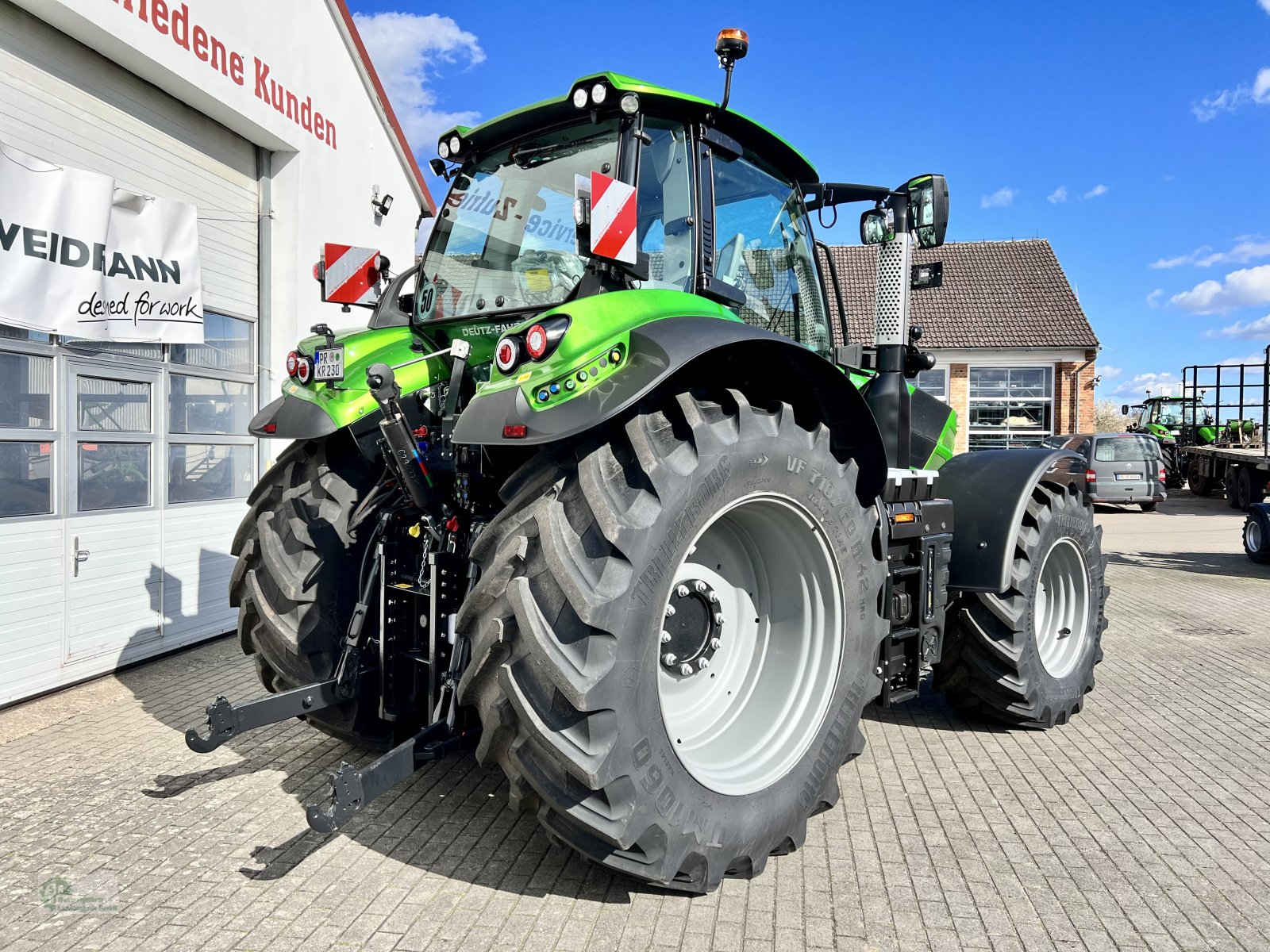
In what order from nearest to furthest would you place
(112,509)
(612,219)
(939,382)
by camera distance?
(612,219)
(112,509)
(939,382)

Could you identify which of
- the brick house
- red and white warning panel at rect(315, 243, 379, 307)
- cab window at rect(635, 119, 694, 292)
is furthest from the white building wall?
the brick house

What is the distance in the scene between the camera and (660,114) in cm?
352

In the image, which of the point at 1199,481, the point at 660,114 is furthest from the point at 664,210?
the point at 1199,481

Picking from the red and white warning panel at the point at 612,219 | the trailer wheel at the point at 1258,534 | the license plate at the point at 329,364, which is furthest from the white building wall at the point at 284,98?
the trailer wheel at the point at 1258,534

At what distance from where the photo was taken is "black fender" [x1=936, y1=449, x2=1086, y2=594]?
4.46 meters

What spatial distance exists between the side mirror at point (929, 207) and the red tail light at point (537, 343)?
2225 millimetres

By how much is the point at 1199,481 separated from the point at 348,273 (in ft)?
84.4

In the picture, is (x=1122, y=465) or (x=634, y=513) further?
(x=1122, y=465)

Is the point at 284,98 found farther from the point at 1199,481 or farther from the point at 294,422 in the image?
the point at 1199,481

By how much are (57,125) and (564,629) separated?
17.2 ft

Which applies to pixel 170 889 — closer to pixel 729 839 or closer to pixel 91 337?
pixel 729 839

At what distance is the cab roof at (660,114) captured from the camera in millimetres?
3400

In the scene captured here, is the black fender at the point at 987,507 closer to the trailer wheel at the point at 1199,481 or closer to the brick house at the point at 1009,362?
the brick house at the point at 1009,362

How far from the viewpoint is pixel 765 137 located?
3971 mm
